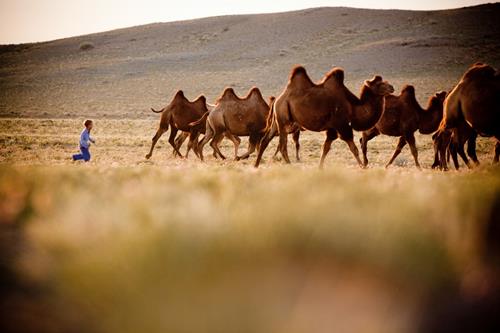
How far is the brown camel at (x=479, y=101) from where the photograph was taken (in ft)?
27.2

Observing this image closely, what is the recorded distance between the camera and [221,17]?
327 feet

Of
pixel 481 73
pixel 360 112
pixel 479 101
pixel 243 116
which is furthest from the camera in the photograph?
pixel 243 116

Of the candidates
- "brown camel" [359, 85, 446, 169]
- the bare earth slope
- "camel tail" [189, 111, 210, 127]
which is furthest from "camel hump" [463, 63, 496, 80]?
the bare earth slope

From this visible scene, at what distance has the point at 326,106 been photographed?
9.44 m

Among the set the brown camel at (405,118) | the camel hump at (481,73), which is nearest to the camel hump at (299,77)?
the camel hump at (481,73)

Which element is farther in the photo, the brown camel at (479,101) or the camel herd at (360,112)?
the camel herd at (360,112)

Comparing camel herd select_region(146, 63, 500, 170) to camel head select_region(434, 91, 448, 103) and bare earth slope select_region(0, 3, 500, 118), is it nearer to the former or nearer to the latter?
camel head select_region(434, 91, 448, 103)

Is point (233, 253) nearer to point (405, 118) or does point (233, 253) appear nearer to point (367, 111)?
point (367, 111)

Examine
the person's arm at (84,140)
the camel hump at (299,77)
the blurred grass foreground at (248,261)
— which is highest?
the camel hump at (299,77)

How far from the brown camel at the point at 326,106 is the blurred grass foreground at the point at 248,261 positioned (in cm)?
755

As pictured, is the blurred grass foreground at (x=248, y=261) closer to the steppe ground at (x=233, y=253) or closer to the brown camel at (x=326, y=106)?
the steppe ground at (x=233, y=253)

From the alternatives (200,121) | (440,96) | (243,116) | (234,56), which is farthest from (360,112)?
(234,56)

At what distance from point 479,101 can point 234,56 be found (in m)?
68.3

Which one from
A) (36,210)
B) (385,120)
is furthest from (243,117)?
(36,210)
